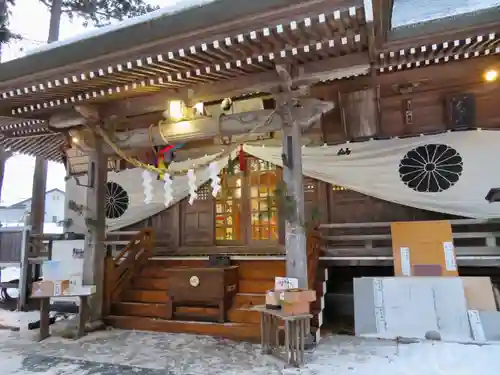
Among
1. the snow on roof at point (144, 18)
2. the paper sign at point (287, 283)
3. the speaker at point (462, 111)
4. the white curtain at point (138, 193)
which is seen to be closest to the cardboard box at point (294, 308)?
the paper sign at point (287, 283)

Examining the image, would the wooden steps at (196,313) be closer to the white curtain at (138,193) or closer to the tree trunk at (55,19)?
the white curtain at (138,193)

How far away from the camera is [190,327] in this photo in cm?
564

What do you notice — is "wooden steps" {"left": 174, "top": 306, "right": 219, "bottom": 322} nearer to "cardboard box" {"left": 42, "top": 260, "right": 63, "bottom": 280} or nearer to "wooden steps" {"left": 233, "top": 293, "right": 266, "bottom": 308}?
"wooden steps" {"left": 233, "top": 293, "right": 266, "bottom": 308}

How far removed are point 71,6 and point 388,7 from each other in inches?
466

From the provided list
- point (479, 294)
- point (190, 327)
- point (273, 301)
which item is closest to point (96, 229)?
point (190, 327)

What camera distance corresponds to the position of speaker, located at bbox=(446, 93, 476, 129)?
6422 millimetres

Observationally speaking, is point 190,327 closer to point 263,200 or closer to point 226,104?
point 263,200

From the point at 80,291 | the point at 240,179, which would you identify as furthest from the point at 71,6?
the point at 80,291

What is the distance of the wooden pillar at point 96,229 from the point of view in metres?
6.05

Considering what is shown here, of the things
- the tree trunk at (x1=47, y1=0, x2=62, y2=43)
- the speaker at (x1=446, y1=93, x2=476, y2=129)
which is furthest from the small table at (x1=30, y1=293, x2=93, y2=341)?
the tree trunk at (x1=47, y1=0, x2=62, y2=43)

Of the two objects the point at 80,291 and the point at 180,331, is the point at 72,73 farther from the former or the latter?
the point at 180,331

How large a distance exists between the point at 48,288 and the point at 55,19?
947 centimetres

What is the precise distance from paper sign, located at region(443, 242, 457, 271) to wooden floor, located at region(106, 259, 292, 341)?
245 cm

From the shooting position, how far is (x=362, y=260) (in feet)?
20.4
